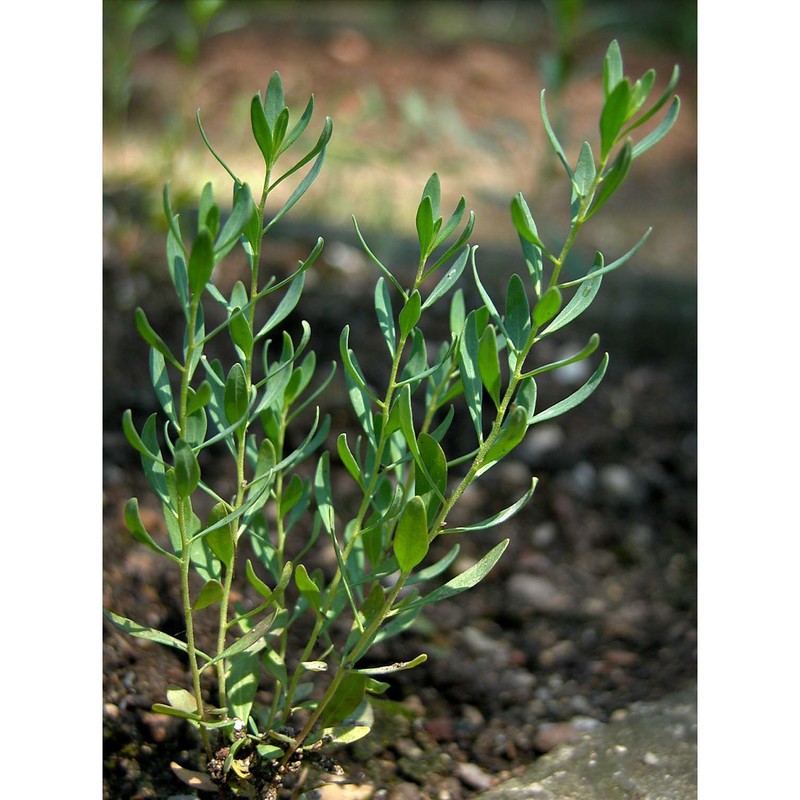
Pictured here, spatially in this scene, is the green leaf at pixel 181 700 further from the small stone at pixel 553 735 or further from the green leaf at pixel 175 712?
the small stone at pixel 553 735

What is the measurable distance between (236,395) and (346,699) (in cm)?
26

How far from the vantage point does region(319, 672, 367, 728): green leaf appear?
0.77 meters

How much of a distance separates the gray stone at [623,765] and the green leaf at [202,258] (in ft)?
1.82

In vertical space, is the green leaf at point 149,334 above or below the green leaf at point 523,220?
below

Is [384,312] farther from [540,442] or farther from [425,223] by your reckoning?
[540,442]

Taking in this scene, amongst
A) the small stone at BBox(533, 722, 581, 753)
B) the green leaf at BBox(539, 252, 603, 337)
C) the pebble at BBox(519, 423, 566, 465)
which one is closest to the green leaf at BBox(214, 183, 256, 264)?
the green leaf at BBox(539, 252, 603, 337)

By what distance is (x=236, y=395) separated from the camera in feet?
2.32

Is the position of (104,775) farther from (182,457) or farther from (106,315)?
(106,315)

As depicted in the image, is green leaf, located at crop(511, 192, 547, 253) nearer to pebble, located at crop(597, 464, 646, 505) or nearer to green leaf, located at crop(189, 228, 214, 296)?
green leaf, located at crop(189, 228, 214, 296)

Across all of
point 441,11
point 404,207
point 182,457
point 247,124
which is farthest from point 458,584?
point 441,11

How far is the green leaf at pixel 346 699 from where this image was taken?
767 millimetres

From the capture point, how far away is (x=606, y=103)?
0.63 m

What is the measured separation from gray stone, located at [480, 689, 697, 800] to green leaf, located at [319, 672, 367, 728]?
0.20 m

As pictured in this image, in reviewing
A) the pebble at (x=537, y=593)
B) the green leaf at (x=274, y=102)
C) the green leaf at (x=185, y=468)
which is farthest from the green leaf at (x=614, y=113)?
the pebble at (x=537, y=593)
